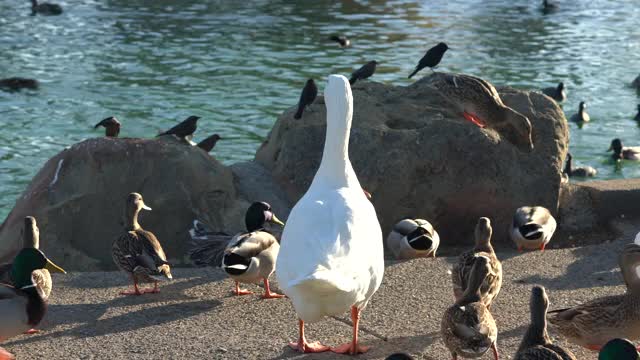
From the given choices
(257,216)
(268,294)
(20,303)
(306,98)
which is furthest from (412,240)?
(20,303)

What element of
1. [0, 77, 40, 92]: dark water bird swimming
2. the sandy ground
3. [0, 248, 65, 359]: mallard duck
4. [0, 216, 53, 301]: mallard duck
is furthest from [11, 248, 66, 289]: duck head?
[0, 77, 40, 92]: dark water bird swimming

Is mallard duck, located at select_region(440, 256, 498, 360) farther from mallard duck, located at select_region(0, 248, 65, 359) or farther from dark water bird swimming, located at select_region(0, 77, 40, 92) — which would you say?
dark water bird swimming, located at select_region(0, 77, 40, 92)

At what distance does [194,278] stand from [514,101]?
5366 millimetres

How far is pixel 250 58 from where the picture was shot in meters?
25.4

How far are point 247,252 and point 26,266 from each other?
186 centimetres

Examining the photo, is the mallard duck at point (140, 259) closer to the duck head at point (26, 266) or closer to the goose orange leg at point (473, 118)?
the duck head at point (26, 266)

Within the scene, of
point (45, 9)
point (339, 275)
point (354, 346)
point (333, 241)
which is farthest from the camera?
point (45, 9)

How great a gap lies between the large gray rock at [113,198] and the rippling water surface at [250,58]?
168 inches

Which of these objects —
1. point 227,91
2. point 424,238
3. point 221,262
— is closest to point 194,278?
point 221,262

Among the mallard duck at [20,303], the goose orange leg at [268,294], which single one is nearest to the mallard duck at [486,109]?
the goose orange leg at [268,294]

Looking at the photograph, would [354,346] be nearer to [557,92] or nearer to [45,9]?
[557,92]

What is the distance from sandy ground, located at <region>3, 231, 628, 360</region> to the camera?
7.74 metres

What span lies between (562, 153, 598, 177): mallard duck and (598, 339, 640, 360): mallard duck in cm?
1103

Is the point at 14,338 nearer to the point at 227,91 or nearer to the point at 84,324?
the point at 84,324
